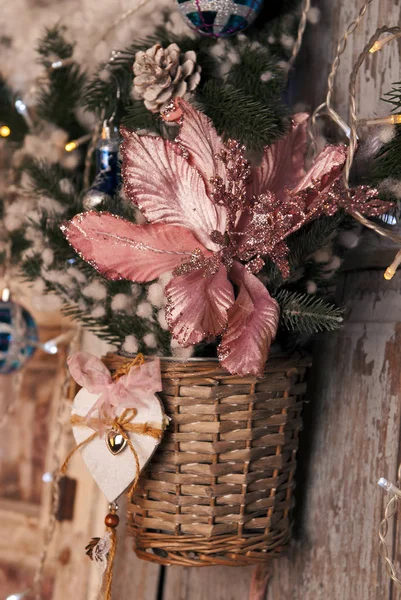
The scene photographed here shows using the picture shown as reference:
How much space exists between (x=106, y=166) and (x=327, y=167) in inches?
11.7

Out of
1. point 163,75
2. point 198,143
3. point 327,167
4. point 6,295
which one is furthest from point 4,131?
point 327,167

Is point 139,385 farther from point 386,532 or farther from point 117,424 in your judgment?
point 386,532

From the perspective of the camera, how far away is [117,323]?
0.74 meters

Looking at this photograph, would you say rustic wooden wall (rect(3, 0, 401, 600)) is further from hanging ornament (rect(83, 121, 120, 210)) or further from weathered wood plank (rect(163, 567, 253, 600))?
hanging ornament (rect(83, 121, 120, 210))

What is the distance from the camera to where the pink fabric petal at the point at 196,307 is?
2.03ft

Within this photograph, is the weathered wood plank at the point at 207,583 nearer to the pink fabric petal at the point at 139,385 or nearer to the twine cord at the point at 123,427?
the twine cord at the point at 123,427

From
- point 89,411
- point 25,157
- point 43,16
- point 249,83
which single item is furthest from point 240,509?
point 43,16

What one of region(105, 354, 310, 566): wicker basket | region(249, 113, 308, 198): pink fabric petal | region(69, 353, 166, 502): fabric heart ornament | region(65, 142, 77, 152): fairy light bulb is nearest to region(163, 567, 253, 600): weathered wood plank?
region(105, 354, 310, 566): wicker basket

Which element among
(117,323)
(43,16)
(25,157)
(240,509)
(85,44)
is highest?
(43,16)

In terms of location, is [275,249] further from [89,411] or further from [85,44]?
[85,44]

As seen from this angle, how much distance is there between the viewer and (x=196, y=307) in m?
0.62

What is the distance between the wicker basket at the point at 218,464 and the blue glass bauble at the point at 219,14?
0.36m

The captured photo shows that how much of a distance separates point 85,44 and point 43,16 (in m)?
0.19

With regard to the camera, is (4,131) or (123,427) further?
(4,131)
